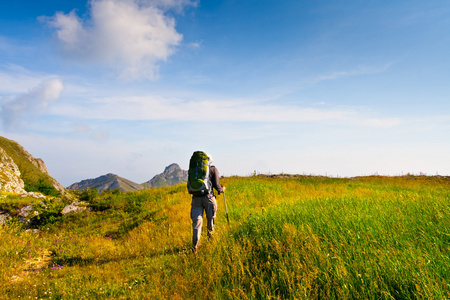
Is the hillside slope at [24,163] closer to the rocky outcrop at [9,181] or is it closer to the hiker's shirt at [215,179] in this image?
the rocky outcrop at [9,181]

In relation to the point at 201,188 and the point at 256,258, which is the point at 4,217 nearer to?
the point at 201,188

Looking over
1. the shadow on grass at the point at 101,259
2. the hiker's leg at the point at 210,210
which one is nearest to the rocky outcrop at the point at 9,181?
the shadow on grass at the point at 101,259

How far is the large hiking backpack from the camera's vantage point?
6926 mm

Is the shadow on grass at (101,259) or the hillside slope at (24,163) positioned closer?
the shadow on grass at (101,259)

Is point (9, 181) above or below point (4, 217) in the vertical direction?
above

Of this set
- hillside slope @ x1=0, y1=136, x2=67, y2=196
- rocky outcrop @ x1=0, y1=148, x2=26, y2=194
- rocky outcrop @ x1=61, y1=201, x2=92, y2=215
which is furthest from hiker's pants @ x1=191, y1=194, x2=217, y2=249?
hillside slope @ x1=0, y1=136, x2=67, y2=196

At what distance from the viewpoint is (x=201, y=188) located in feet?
22.7

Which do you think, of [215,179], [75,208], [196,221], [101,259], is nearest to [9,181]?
[75,208]

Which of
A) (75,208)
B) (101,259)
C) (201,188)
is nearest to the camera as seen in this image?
(201,188)

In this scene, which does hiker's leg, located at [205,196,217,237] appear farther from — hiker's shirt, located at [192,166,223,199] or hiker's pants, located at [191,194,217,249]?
hiker's shirt, located at [192,166,223,199]

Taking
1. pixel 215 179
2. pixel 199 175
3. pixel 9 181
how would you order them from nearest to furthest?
pixel 199 175 → pixel 215 179 → pixel 9 181

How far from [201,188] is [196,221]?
1.01 meters

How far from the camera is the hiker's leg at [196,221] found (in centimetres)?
699

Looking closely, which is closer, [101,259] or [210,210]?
[210,210]
